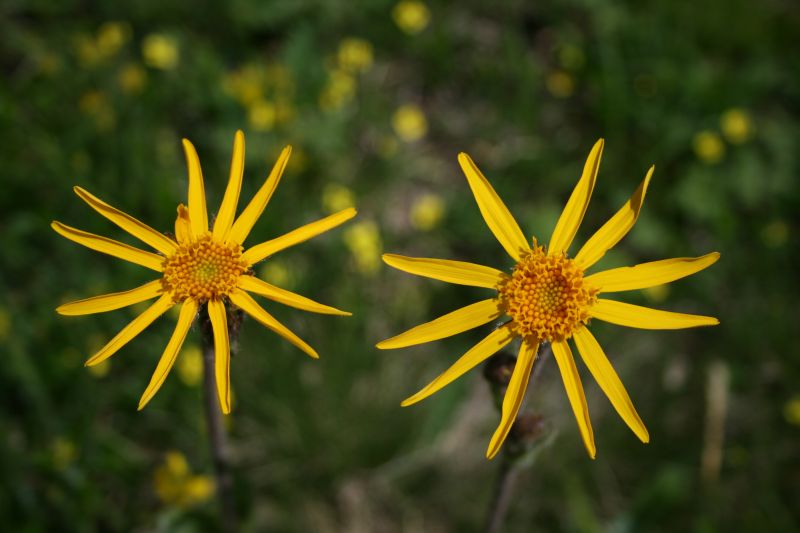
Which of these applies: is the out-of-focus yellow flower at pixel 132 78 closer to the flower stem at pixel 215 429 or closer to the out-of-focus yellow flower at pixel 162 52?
the out-of-focus yellow flower at pixel 162 52

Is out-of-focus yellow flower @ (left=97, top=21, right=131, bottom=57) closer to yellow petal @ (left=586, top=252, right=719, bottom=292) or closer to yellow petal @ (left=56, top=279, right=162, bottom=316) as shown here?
yellow petal @ (left=56, top=279, right=162, bottom=316)

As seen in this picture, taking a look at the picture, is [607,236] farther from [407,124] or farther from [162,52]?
[162,52]

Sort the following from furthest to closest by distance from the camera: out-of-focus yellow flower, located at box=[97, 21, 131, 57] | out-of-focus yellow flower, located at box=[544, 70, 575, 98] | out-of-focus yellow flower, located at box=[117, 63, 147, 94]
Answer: out-of-focus yellow flower, located at box=[544, 70, 575, 98] < out-of-focus yellow flower, located at box=[97, 21, 131, 57] < out-of-focus yellow flower, located at box=[117, 63, 147, 94]

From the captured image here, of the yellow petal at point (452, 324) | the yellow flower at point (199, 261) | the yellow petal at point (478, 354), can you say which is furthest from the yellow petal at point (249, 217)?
the yellow petal at point (478, 354)

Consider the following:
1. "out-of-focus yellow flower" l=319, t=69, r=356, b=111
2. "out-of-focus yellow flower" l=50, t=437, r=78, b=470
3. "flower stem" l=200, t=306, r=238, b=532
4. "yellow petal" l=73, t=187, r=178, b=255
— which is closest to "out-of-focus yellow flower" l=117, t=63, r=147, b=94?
"out-of-focus yellow flower" l=319, t=69, r=356, b=111

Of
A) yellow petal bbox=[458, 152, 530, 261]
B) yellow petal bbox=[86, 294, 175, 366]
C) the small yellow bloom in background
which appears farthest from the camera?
the small yellow bloom in background

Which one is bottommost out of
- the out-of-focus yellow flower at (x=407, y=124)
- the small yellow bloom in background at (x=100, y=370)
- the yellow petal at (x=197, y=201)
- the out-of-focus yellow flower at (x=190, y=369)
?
the yellow petal at (x=197, y=201)
